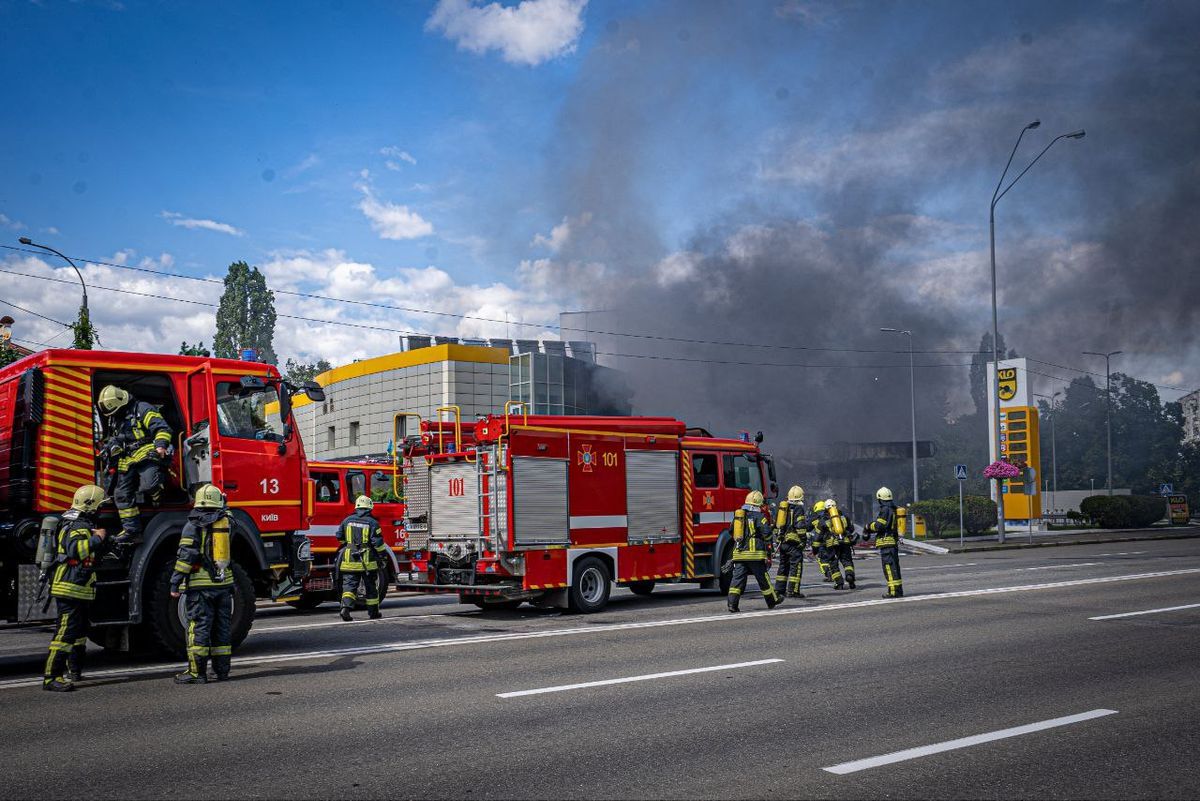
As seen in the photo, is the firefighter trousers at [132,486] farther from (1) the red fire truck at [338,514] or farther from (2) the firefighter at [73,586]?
(1) the red fire truck at [338,514]

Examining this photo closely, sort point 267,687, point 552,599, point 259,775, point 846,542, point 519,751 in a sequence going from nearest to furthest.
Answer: point 259,775 → point 519,751 → point 267,687 → point 552,599 → point 846,542

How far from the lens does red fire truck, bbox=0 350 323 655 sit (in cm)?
900

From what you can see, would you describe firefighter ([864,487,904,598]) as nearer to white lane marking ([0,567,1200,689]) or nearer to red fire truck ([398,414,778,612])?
white lane marking ([0,567,1200,689])

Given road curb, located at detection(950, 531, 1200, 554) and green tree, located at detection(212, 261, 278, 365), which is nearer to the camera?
road curb, located at detection(950, 531, 1200, 554)

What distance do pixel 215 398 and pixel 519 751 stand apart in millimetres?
6120

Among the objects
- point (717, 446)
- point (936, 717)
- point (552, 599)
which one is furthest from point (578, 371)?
point (936, 717)

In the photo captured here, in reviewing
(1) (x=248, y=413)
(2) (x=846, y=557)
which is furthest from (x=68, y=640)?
(2) (x=846, y=557)

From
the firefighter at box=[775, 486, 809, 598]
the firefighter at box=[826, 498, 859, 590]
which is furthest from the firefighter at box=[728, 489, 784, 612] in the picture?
the firefighter at box=[826, 498, 859, 590]

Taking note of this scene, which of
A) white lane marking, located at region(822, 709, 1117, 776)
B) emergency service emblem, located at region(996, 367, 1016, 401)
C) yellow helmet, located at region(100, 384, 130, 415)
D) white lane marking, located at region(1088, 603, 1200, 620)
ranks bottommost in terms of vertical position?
white lane marking, located at region(1088, 603, 1200, 620)

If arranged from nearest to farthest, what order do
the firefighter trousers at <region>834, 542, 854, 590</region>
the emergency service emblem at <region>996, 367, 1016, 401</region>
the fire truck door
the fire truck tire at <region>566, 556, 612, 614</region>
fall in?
Result: the fire truck door → the fire truck tire at <region>566, 556, 612, 614</region> → the firefighter trousers at <region>834, 542, 854, 590</region> → the emergency service emblem at <region>996, 367, 1016, 401</region>

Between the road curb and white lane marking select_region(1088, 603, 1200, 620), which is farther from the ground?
white lane marking select_region(1088, 603, 1200, 620)

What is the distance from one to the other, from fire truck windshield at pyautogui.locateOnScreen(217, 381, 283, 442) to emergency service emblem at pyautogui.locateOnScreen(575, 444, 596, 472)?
468 cm

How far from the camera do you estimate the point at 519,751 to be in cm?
571

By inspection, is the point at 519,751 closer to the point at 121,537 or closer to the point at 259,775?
the point at 259,775
